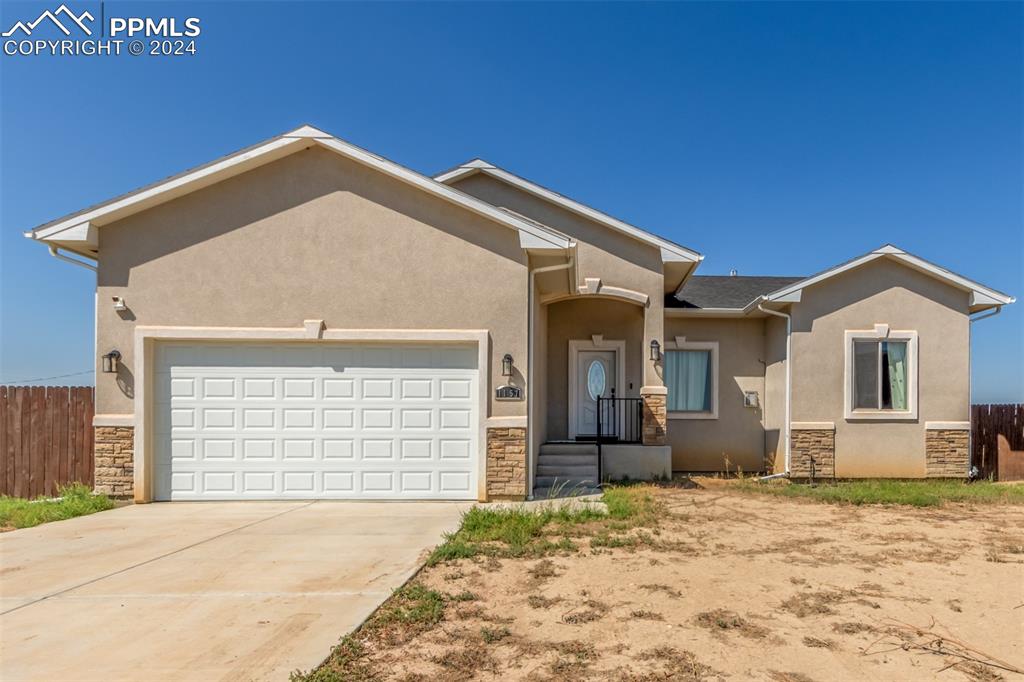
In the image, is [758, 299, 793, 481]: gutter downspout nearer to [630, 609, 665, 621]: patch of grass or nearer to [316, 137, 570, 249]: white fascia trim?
[316, 137, 570, 249]: white fascia trim

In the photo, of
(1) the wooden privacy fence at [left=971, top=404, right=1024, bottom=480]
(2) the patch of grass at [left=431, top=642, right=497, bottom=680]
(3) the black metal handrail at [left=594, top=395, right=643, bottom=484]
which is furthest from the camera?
(3) the black metal handrail at [left=594, top=395, right=643, bottom=484]

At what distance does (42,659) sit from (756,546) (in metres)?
6.11

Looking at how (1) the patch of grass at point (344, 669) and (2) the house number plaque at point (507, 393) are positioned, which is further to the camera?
(2) the house number plaque at point (507, 393)

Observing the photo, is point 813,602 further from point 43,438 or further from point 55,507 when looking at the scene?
point 43,438

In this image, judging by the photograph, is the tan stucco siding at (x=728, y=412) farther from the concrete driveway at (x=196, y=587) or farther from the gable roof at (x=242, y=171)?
the concrete driveway at (x=196, y=587)

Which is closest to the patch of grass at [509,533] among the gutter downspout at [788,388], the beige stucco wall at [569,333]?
the beige stucco wall at [569,333]

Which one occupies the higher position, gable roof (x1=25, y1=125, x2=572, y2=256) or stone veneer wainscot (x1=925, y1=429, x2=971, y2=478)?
gable roof (x1=25, y1=125, x2=572, y2=256)

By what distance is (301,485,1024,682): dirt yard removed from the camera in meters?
3.29

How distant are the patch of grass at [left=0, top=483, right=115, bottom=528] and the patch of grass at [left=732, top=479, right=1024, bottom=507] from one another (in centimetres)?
1004

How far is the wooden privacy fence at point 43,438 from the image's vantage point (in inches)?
341

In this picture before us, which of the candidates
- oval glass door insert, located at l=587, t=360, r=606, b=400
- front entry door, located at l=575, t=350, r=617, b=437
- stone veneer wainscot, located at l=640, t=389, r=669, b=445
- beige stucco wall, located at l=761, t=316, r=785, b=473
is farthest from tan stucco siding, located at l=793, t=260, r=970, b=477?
oval glass door insert, located at l=587, t=360, r=606, b=400

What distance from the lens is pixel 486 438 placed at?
26.2ft

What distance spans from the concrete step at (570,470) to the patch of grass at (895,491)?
2.57 m

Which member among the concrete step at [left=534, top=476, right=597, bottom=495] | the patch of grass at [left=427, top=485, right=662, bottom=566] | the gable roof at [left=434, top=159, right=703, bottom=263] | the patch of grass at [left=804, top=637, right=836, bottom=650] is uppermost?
the gable roof at [left=434, top=159, right=703, bottom=263]
